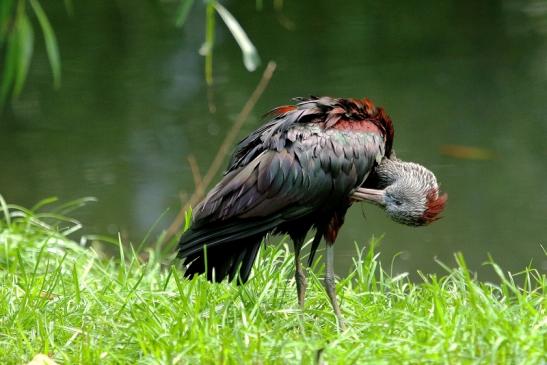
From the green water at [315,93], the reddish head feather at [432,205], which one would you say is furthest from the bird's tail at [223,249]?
the green water at [315,93]

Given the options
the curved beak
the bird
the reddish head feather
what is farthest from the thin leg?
the reddish head feather

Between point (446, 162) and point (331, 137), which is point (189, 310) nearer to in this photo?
point (331, 137)

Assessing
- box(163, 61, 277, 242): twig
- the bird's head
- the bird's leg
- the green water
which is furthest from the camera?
the green water

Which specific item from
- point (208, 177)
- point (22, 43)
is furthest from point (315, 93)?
point (22, 43)

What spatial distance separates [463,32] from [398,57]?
1077mm

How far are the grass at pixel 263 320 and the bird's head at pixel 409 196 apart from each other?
0.98 ft

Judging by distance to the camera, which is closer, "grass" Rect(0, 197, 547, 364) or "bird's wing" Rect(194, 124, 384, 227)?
"grass" Rect(0, 197, 547, 364)

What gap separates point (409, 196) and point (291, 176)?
2.13 ft

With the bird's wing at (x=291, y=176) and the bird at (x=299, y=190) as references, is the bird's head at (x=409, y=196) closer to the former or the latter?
the bird at (x=299, y=190)

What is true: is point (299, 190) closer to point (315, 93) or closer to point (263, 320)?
point (263, 320)

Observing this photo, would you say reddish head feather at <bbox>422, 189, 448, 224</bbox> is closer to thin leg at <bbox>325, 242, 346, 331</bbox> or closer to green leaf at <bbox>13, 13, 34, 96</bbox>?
thin leg at <bbox>325, 242, 346, 331</bbox>

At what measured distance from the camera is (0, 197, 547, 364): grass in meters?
3.77

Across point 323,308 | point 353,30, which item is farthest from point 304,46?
point 323,308

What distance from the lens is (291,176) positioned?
451cm
